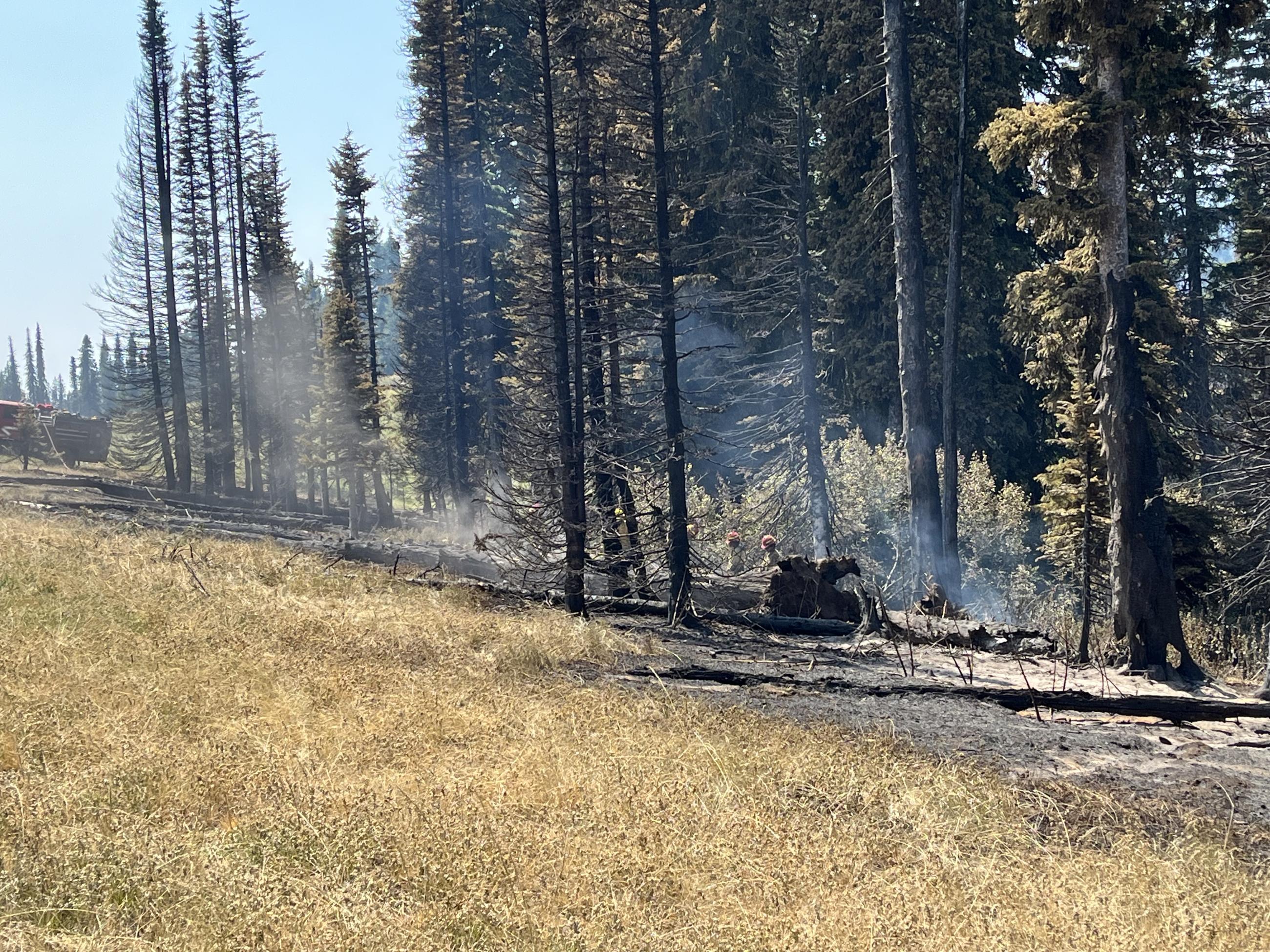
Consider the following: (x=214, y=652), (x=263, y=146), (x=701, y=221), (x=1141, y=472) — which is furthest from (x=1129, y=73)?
(x=263, y=146)

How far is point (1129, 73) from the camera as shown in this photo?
13.7 m

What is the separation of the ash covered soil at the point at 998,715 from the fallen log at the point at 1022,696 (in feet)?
0.20

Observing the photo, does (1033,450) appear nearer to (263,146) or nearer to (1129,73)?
(1129,73)

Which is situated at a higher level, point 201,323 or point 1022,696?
point 201,323

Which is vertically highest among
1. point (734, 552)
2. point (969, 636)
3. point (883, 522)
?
point (883, 522)

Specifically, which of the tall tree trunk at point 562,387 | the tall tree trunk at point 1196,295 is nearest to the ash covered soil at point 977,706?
the tall tree trunk at point 562,387

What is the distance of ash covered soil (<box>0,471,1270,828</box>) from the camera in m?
7.80

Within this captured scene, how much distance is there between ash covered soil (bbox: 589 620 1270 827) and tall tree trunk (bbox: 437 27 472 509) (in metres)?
25.0

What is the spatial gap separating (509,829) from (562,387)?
40.2ft

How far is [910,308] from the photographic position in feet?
67.1

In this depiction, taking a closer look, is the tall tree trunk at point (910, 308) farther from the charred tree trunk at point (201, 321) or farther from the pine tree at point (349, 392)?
the charred tree trunk at point (201, 321)

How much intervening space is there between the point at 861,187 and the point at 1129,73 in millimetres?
15101

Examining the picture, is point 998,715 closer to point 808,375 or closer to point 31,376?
point 808,375

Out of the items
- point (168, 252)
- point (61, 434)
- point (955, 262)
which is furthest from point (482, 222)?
point (955, 262)
